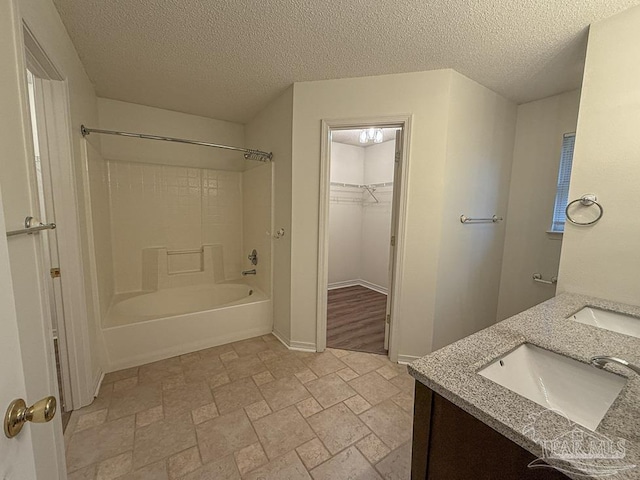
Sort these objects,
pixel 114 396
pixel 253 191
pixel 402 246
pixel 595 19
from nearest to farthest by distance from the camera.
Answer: pixel 595 19 → pixel 114 396 → pixel 402 246 → pixel 253 191

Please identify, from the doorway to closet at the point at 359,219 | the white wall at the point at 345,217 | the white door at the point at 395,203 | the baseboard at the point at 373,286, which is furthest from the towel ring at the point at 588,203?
the white wall at the point at 345,217

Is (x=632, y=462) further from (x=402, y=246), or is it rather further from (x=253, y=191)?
(x=253, y=191)

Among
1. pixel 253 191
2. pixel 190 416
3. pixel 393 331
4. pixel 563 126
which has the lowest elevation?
pixel 190 416

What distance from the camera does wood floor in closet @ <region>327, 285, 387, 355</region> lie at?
2652mm

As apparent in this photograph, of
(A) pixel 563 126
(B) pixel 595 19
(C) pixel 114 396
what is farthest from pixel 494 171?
(C) pixel 114 396

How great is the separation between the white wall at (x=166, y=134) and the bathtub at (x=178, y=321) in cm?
149

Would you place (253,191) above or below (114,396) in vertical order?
above

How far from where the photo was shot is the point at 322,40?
5.45 ft

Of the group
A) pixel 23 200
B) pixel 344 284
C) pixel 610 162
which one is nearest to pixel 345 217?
pixel 344 284

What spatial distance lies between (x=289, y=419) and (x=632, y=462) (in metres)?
1.57

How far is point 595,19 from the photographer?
4.66 feet

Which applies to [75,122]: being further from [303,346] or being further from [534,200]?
[534,200]

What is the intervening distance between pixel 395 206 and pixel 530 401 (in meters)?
1.77

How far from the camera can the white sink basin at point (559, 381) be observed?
2.56 feet
